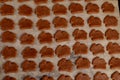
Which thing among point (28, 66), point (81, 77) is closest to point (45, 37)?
point (28, 66)

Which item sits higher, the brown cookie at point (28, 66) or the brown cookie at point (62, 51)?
the brown cookie at point (62, 51)

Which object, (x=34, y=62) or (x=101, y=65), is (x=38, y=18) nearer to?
(x=34, y=62)

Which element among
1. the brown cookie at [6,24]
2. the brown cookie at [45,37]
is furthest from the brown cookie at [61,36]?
the brown cookie at [6,24]

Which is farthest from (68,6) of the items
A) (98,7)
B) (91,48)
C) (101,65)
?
(101,65)

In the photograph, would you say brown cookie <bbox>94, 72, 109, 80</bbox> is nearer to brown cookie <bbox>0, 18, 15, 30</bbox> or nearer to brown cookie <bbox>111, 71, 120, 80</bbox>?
brown cookie <bbox>111, 71, 120, 80</bbox>

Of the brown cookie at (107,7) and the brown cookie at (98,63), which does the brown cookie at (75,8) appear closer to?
the brown cookie at (107,7)

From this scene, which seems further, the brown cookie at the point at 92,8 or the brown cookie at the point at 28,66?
the brown cookie at the point at 92,8
